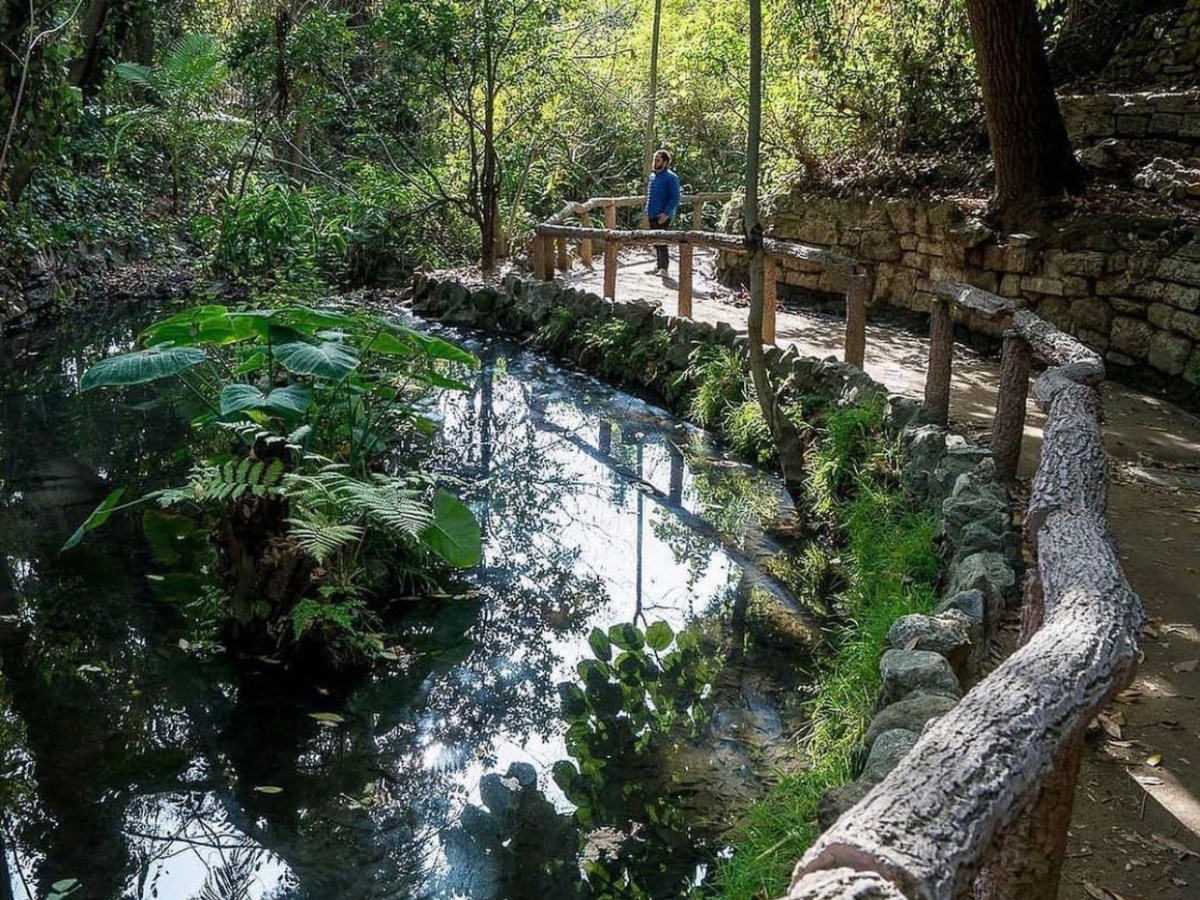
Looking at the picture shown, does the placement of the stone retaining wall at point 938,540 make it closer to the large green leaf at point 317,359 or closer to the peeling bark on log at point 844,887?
the peeling bark on log at point 844,887

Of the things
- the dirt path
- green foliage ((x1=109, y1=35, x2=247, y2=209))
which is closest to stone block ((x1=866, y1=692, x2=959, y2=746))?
the dirt path

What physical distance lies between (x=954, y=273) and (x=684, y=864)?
264 inches

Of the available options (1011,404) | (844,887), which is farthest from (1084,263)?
(844,887)

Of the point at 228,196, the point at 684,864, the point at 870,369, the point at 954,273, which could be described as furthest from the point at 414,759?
the point at 228,196

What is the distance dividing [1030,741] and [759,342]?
207 inches

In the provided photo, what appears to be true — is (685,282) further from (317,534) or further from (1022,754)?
(1022,754)

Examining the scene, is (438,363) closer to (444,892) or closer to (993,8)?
(993,8)

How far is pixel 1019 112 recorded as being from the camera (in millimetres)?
8398

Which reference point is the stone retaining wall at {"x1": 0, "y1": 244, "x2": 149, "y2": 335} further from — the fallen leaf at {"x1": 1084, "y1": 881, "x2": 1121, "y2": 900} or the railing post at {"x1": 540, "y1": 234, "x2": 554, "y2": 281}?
the fallen leaf at {"x1": 1084, "y1": 881, "x2": 1121, "y2": 900}

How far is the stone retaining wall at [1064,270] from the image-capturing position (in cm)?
726

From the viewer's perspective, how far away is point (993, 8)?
8.09 metres


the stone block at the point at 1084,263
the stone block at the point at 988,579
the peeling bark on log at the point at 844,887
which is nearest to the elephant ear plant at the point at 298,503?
the stone block at the point at 988,579

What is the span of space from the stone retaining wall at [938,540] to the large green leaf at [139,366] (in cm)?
322

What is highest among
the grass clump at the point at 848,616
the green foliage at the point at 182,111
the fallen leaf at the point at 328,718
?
the green foliage at the point at 182,111
